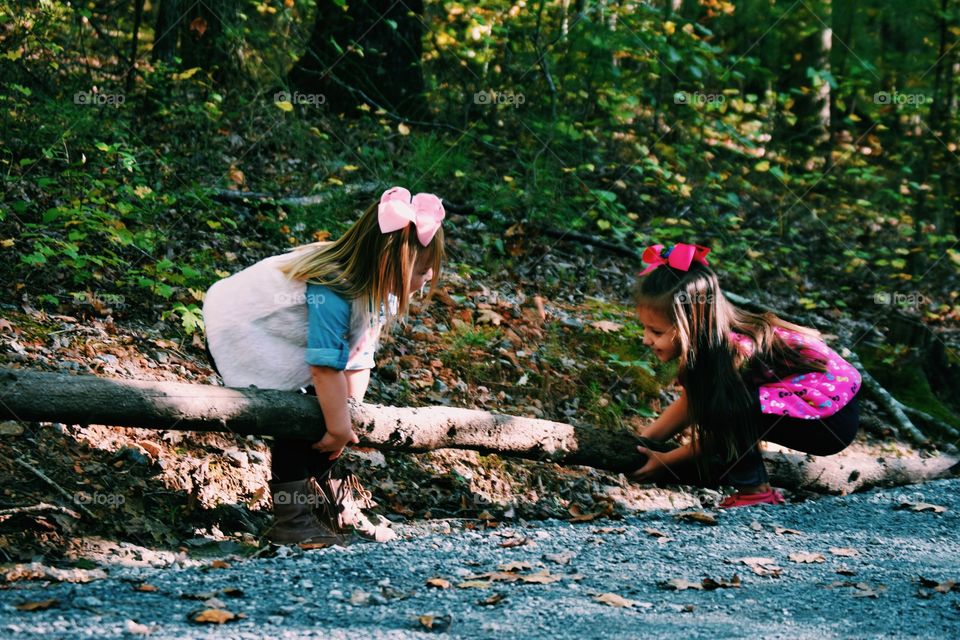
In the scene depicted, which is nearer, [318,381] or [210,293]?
[318,381]

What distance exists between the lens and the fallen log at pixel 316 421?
3.19 m

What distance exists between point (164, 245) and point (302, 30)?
14.3 ft

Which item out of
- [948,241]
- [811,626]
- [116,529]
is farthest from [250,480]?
[948,241]

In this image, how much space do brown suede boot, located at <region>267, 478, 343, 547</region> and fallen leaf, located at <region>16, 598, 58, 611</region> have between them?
126 cm

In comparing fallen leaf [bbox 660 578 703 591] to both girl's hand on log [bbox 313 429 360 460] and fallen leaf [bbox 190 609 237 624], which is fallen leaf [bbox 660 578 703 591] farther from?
fallen leaf [bbox 190 609 237 624]

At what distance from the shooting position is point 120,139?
22.4 ft

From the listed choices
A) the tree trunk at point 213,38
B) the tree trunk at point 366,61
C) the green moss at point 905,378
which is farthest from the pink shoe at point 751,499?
the tree trunk at point 213,38

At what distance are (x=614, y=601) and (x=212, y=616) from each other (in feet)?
4.05

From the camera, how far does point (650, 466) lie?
4.30m

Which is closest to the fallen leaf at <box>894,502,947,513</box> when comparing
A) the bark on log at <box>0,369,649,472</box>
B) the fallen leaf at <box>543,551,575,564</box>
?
the bark on log at <box>0,369,649,472</box>

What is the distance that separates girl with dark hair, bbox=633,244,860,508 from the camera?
162 inches

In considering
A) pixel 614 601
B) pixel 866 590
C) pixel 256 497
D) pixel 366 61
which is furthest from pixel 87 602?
pixel 366 61

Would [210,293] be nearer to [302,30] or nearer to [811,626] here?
[811,626]

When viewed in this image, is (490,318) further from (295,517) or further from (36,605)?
(36,605)
